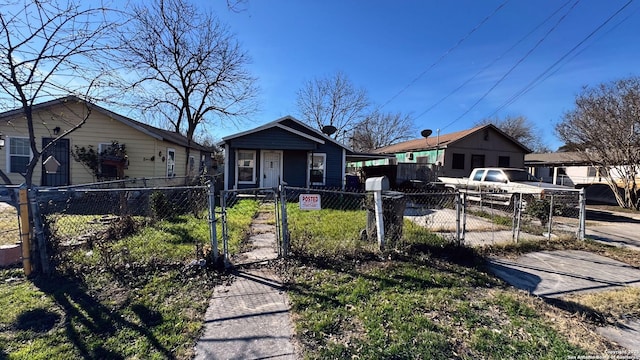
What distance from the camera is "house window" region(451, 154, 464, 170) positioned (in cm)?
2147

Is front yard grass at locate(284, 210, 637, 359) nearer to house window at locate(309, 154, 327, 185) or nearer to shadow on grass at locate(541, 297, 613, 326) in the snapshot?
shadow on grass at locate(541, 297, 613, 326)

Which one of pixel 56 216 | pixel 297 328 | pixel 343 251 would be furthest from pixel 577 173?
pixel 56 216

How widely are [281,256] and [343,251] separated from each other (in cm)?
101

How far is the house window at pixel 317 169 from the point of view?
14848mm

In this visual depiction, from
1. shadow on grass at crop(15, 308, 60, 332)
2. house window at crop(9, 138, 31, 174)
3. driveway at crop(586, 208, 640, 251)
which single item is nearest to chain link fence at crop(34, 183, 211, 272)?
shadow on grass at crop(15, 308, 60, 332)

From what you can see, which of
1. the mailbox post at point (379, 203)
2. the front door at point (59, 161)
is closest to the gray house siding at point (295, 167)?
the front door at point (59, 161)

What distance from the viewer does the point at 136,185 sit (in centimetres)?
1259

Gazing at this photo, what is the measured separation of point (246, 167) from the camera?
14.3m

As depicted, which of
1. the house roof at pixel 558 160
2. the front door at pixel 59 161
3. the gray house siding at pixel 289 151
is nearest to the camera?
the front door at pixel 59 161

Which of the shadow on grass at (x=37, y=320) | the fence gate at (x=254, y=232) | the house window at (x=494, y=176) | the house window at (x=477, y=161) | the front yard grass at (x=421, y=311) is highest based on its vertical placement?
the house window at (x=477, y=161)

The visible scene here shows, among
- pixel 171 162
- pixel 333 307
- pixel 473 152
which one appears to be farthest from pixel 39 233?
pixel 473 152

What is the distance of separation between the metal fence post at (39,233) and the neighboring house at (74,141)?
295 inches

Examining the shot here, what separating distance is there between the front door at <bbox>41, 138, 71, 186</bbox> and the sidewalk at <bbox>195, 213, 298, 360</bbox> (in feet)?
38.8

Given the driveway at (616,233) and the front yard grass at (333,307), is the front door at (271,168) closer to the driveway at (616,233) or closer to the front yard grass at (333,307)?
the front yard grass at (333,307)
